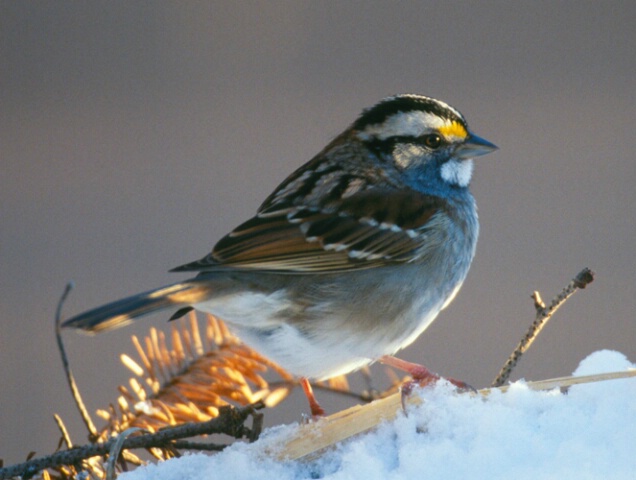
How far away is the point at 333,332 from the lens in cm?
147

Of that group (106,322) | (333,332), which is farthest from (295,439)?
(333,332)

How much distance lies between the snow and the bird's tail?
351 millimetres

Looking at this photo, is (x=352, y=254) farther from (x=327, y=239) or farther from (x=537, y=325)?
(x=537, y=325)

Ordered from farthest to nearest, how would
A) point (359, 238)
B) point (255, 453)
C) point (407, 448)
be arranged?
point (359, 238), point (255, 453), point (407, 448)

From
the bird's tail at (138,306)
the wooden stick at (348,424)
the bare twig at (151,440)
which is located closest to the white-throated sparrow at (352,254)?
the bird's tail at (138,306)

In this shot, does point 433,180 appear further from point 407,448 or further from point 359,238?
point 407,448

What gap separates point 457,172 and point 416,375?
2.27ft

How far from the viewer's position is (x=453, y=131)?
1.84 metres

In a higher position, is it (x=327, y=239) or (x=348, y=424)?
(x=327, y=239)

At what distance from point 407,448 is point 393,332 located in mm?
713

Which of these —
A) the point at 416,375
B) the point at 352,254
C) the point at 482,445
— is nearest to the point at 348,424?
the point at 482,445

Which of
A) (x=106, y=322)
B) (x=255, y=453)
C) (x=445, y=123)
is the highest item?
(x=445, y=123)

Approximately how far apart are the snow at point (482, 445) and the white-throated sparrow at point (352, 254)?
1.34 ft

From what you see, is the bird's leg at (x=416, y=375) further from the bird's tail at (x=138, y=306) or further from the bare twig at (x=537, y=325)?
the bird's tail at (x=138, y=306)
